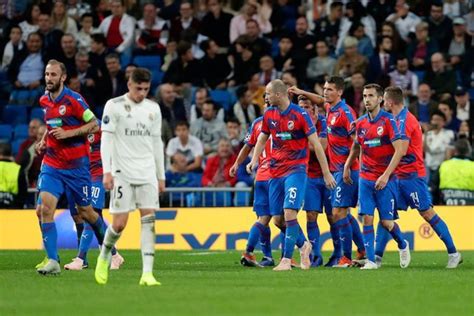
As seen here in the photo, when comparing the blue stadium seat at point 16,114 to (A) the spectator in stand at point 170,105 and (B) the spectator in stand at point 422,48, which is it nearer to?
(A) the spectator in stand at point 170,105

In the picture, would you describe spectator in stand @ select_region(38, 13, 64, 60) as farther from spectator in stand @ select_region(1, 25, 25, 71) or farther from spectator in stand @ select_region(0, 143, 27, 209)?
spectator in stand @ select_region(0, 143, 27, 209)

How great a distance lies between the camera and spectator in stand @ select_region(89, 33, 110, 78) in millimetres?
29380

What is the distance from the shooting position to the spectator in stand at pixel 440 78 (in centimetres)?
2777

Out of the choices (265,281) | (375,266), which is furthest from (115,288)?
(375,266)

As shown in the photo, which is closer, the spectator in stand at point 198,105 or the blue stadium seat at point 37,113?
the spectator in stand at point 198,105

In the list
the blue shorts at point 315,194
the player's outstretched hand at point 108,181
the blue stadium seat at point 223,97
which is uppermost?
the blue stadium seat at point 223,97

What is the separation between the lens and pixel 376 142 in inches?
701

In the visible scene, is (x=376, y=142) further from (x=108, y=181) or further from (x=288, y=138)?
(x=108, y=181)

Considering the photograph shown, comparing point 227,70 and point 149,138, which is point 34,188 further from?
point 149,138

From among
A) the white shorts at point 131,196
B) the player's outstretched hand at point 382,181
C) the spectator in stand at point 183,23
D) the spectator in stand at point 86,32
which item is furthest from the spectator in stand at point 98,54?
the white shorts at point 131,196

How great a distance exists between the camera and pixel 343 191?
18.5 metres

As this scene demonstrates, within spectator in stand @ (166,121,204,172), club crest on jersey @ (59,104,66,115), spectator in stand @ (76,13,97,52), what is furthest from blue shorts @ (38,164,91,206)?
spectator in stand @ (76,13,97,52)

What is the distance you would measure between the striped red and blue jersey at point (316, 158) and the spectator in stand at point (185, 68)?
10392 mm

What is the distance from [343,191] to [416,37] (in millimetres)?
11058
